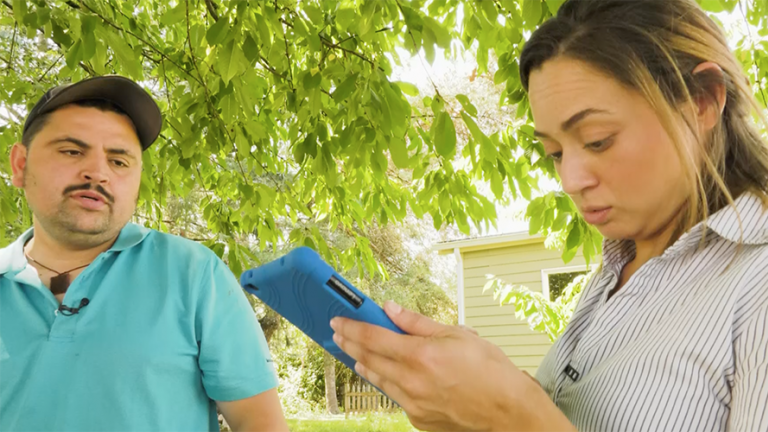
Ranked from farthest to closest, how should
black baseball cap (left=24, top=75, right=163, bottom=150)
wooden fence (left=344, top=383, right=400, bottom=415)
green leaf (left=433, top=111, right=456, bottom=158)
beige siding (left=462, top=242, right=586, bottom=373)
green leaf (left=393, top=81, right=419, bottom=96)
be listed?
wooden fence (left=344, top=383, right=400, bottom=415) → beige siding (left=462, top=242, right=586, bottom=373) → green leaf (left=393, top=81, right=419, bottom=96) → green leaf (left=433, top=111, right=456, bottom=158) → black baseball cap (left=24, top=75, right=163, bottom=150)

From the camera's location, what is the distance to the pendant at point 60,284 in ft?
5.78

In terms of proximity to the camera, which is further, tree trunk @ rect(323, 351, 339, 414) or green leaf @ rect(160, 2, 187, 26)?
tree trunk @ rect(323, 351, 339, 414)

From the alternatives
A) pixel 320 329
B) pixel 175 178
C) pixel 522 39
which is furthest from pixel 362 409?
pixel 320 329

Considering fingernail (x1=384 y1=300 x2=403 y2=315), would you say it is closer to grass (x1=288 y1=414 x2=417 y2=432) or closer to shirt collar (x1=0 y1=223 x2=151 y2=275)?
shirt collar (x1=0 y1=223 x2=151 y2=275)

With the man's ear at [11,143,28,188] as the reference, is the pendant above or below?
below

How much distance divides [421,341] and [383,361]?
0.06m

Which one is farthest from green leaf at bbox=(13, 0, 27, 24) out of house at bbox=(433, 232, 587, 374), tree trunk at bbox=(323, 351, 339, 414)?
tree trunk at bbox=(323, 351, 339, 414)

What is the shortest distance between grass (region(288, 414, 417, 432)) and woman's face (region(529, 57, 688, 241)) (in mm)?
10529

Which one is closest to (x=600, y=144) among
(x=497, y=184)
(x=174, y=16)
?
(x=497, y=184)

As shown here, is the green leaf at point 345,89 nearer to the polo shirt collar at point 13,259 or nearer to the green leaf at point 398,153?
the green leaf at point 398,153

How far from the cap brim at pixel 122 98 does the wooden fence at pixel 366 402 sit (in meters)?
12.6

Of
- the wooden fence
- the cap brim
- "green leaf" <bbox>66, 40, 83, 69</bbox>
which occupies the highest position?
"green leaf" <bbox>66, 40, 83, 69</bbox>

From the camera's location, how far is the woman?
0.73 meters

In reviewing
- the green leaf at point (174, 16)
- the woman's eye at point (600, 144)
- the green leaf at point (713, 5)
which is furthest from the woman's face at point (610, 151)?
the green leaf at point (174, 16)
